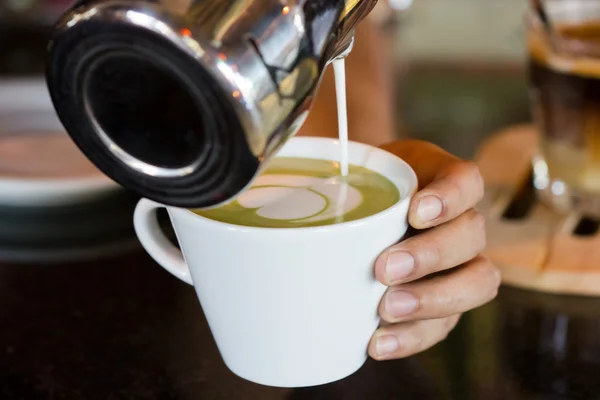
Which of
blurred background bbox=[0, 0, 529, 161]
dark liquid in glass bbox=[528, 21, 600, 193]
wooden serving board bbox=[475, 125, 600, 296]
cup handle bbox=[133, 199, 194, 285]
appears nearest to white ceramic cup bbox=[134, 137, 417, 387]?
cup handle bbox=[133, 199, 194, 285]

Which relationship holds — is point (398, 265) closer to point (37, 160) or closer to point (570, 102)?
point (570, 102)

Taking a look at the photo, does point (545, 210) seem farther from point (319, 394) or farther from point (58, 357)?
point (58, 357)

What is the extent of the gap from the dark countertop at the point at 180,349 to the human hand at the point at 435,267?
27mm

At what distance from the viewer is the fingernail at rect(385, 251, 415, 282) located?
1.24 feet

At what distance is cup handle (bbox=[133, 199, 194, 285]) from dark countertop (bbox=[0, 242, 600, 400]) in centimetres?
7

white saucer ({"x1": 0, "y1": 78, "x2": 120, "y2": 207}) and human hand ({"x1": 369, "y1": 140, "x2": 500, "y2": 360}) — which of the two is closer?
human hand ({"x1": 369, "y1": 140, "x2": 500, "y2": 360})

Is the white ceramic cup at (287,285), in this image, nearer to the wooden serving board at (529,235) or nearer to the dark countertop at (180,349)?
the dark countertop at (180,349)

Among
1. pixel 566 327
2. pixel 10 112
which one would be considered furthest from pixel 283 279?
pixel 10 112

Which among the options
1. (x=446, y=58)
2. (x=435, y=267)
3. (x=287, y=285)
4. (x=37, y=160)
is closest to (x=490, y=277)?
(x=435, y=267)

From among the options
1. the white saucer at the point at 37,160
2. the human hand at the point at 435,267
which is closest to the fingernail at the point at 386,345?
the human hand at the point at 435,267

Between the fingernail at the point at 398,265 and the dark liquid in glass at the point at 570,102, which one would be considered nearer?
the fingernail at the point at 398,265

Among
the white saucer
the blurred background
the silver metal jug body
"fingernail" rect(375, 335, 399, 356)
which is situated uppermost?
the silver metal jug body

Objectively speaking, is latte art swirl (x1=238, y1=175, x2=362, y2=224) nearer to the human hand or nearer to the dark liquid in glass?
the human hand

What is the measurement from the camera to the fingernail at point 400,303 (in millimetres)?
411
